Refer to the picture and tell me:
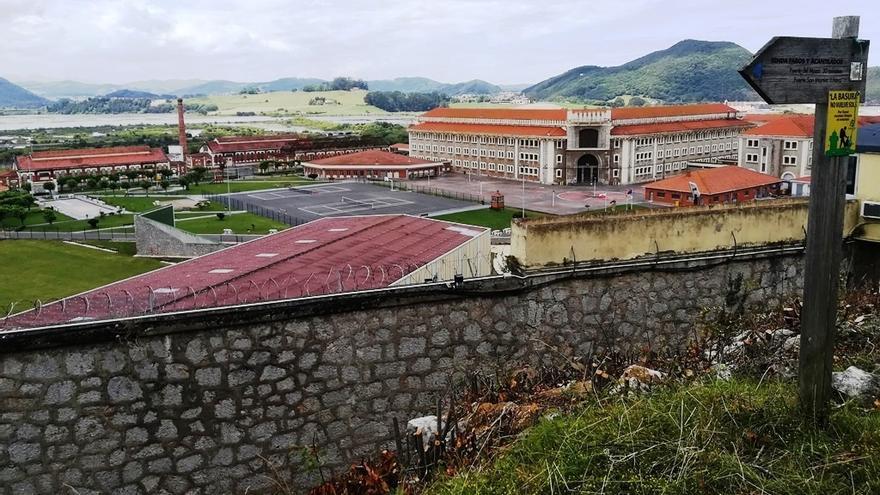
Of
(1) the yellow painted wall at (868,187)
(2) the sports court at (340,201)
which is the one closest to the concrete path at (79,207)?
(2) the sports court at (340,201)

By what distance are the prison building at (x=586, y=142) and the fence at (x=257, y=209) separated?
27447mm

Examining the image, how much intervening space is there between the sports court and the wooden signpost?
140 feet

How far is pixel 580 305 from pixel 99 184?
6401 cm

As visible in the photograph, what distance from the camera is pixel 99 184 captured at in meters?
63.1

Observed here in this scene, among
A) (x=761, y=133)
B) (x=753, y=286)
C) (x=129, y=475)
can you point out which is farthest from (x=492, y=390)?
(x=761, y=133)

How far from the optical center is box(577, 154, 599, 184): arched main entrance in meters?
67.4

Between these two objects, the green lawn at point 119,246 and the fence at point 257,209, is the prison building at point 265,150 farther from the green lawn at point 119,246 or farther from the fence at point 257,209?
the green lawn at point 119,246

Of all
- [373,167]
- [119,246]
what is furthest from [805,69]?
[373,167]

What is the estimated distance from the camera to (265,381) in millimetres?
6188

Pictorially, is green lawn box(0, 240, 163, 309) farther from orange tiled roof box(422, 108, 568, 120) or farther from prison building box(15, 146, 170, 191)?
orange tiled roof box(422, 108, 568, 120)

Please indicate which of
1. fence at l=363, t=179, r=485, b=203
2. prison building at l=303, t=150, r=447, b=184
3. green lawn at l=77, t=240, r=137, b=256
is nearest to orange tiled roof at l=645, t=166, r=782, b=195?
fence at l=363, t=179, r=485, b=203

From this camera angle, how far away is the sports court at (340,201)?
50.1 metres

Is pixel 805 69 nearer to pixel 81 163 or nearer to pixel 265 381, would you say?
pixel 265 381

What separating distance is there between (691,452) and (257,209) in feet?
158
